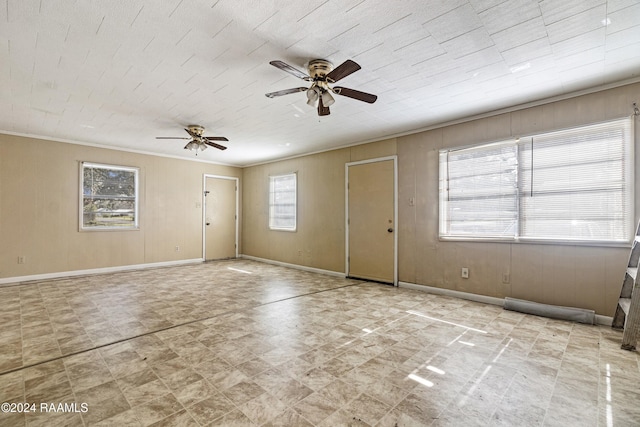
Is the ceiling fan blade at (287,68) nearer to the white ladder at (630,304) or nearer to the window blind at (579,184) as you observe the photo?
the window blind at (579,184)

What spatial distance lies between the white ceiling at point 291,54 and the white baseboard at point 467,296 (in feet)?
8.61

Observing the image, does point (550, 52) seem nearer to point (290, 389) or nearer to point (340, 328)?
point (340, 328)

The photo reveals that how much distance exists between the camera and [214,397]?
199cm

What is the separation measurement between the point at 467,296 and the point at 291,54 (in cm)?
400

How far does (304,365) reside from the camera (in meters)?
2.43

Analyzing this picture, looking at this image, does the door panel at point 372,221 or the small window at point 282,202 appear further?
the small window at point 282,202

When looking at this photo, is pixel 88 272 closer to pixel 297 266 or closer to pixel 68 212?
pixel 68 212

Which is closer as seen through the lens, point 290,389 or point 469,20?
point 290,389

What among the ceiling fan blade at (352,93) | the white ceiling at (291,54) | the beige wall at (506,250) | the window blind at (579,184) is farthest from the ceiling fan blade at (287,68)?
the window blind at (579,184)

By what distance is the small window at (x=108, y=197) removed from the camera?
6.02m

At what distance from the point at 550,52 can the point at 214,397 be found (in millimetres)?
3946

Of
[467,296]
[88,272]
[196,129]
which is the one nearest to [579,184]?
[467,296]

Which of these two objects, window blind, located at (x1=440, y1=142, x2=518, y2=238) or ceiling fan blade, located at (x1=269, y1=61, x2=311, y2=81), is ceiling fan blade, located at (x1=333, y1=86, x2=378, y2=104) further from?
window blind, located at (x1=440, y1=142, x2=518, y2=238)

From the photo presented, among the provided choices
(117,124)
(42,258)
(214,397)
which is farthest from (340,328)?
(42,258)
